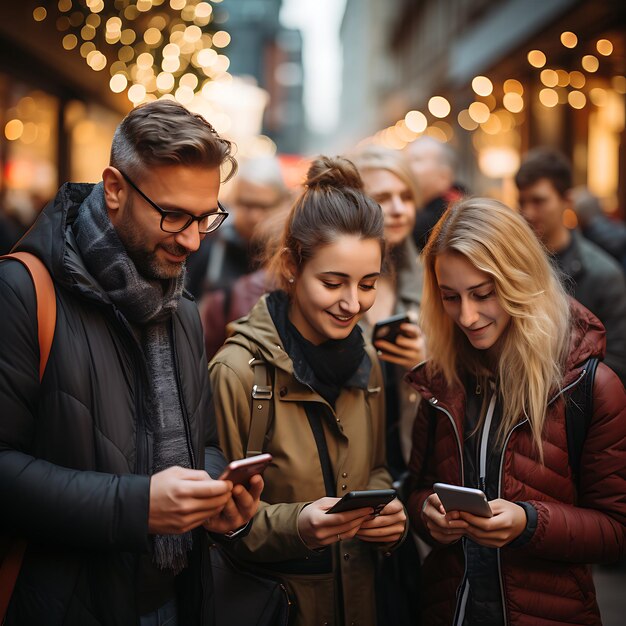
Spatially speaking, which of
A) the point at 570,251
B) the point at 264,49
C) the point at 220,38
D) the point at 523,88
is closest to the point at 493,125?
the point at 523,88

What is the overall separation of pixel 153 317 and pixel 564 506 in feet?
5.12

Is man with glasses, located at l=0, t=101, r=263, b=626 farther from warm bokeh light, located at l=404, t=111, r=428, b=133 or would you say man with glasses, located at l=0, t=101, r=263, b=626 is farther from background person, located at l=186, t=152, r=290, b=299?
warm bokeh light, located at l=404, t=111, r=428, b=133

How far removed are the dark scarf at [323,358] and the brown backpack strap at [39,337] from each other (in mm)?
1027

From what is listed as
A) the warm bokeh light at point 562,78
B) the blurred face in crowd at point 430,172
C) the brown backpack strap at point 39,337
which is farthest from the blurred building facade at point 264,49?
the brown backpack strap at point 39,337

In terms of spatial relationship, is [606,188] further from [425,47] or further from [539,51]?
[425,47]

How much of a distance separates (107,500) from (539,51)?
41.0ft

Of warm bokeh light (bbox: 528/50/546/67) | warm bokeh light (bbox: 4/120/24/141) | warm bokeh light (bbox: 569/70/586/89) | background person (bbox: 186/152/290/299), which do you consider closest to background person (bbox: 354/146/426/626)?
background person (bbox: 186/152/290/299)

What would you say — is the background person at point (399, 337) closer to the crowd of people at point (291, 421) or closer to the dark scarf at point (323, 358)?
Result: the crowd of people at point (291, 421)

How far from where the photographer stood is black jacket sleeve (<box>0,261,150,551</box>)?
→ 6.68 feet

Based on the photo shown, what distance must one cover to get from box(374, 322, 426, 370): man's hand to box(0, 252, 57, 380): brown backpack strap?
6.14 ft

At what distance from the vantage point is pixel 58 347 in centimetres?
216

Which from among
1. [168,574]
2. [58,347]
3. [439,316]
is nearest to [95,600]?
[168,574]

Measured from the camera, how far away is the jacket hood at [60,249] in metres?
2.19

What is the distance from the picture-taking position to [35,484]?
203cm
